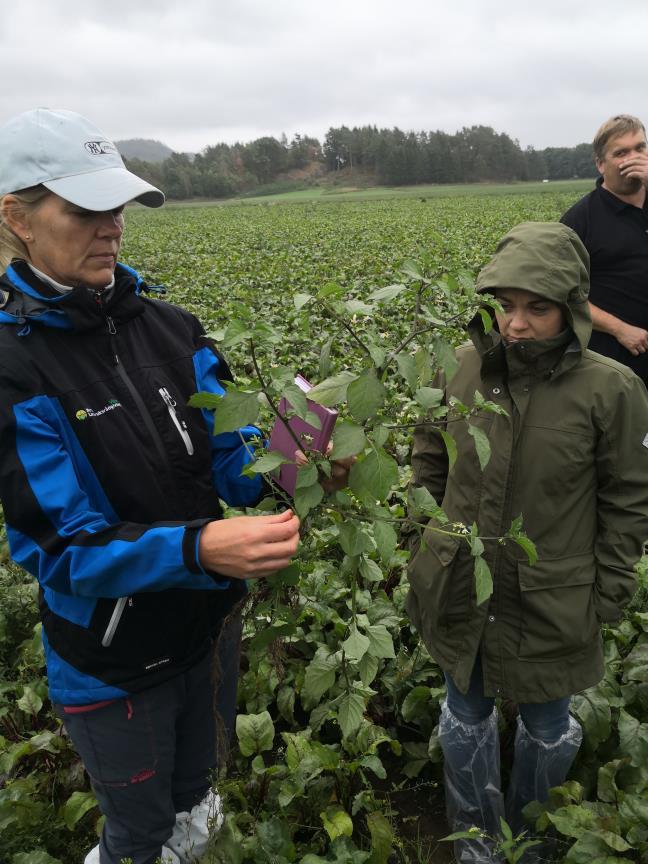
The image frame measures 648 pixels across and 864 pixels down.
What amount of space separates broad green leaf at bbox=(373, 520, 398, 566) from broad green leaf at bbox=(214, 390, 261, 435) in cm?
35

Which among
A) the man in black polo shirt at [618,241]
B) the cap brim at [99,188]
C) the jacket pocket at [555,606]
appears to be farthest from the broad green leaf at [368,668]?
the man in black polo shirt at [618,241]

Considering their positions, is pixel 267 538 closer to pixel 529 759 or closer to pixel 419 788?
pixel 529 759

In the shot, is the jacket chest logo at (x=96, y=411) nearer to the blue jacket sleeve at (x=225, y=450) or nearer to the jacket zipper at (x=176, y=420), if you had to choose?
the jacket zipper at (x=176, y=420)

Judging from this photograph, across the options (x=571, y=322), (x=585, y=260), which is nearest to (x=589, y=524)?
(x=571, y=322)

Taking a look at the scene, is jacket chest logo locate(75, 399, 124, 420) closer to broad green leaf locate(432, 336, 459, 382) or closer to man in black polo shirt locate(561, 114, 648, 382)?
broad green leaf locate(432, 336, 459, 382)

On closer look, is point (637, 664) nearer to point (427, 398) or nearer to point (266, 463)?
point (427, 398)

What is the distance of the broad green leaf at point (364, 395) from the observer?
3.72 feet

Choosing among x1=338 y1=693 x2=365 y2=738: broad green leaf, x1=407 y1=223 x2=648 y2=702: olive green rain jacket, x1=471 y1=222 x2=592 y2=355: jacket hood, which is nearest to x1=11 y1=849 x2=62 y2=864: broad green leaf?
x1=338 y1=693 x2=365 y2=738: broad green leaf

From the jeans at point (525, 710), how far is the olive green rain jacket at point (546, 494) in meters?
0.11

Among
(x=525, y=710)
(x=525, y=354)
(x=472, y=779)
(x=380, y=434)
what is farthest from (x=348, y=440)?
(x=472, y=779)

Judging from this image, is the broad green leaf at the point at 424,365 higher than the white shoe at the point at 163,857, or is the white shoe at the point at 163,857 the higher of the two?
the broad green leaf at the point at 424,365

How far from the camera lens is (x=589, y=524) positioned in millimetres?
1816

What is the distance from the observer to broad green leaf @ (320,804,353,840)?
209 cm

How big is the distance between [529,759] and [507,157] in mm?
87206
